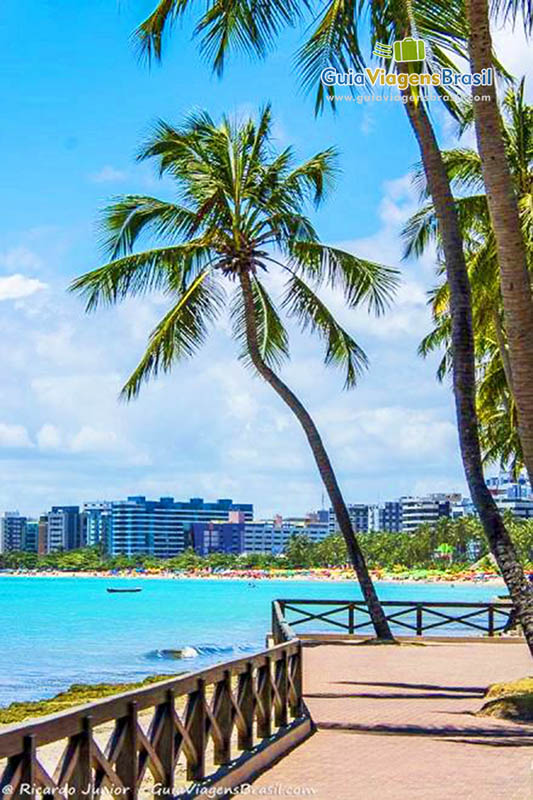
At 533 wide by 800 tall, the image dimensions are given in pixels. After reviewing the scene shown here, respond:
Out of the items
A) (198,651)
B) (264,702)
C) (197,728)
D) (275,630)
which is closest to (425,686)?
(275,630)

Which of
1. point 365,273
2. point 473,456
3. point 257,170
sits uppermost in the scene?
point 257,170

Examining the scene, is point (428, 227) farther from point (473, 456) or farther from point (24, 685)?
point (24, 685)

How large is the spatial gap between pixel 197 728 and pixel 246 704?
1803 millimetres

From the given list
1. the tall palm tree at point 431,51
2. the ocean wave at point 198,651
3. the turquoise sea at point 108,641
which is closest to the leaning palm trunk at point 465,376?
the tall palm tree at point 431,51

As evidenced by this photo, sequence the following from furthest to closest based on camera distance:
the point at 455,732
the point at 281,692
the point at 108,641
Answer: the point at 108,641
the point at 455,732
the point at 281,692

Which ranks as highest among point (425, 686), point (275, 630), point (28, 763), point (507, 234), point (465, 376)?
point (507, 234)

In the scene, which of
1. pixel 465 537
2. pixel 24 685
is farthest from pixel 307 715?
pixel 465 537

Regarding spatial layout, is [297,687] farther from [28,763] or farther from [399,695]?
[28,763]

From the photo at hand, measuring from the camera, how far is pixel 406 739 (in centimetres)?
1333

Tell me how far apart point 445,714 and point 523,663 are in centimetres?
716

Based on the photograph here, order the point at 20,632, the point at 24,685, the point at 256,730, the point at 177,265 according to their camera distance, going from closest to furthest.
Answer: the point at 256,730 → the point at 177,265 → the point at 24,685 → the point at 20,632

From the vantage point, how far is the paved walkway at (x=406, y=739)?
10.6m

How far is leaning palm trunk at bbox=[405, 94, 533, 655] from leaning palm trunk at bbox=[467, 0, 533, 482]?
153 centimetres

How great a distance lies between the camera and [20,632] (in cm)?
6838
